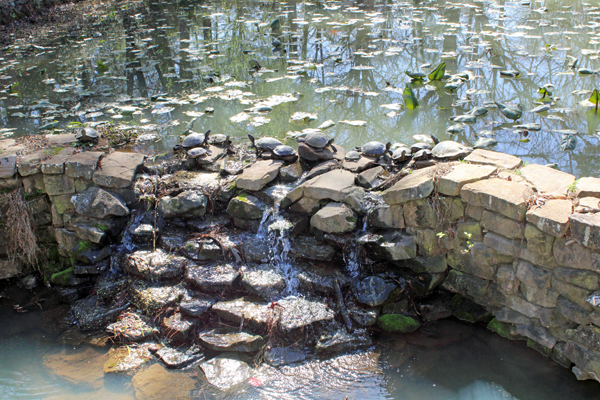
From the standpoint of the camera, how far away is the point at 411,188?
3.62 metres

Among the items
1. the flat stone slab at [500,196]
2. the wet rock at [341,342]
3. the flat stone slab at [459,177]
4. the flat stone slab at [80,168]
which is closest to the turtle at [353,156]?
the flat stone slab at [459,177]

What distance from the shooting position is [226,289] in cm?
386

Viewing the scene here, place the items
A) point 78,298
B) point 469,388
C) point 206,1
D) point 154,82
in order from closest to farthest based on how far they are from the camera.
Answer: point 469,388, point 78,298, point 154,82, point 206,1

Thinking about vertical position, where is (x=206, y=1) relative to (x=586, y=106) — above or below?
above

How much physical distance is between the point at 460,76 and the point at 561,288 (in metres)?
4.71

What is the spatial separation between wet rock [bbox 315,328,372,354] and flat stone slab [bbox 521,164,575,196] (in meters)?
1.89

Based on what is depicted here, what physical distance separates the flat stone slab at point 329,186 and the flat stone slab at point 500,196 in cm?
109

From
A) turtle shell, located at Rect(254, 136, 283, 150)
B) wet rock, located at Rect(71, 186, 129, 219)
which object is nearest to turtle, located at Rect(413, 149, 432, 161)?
turtle shell, located at Rect(254, 136, 283, 150)

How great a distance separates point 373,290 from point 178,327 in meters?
1.74

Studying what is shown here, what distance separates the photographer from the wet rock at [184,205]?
4.28 m

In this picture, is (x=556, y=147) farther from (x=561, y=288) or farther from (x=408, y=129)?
(x=561, y=288)

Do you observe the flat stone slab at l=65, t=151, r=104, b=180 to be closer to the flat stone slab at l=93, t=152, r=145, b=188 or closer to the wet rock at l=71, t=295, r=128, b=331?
the flat stone slab at l=93, t=152, r=145, b=188

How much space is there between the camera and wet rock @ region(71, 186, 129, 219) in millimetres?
4285

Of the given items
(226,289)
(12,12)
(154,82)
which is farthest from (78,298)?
(12,12)
